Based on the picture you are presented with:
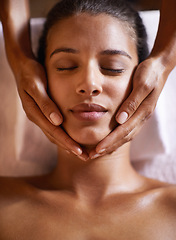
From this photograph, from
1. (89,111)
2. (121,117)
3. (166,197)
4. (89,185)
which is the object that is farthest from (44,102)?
(166,197)

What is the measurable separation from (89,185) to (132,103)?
0.39m

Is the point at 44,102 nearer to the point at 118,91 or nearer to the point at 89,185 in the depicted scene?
the point at 118,91

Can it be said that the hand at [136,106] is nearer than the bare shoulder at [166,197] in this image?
Yes

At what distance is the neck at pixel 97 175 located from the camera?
42.5 inches

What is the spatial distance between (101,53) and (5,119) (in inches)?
26.2

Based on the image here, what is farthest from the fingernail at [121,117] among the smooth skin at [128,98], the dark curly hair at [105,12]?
the dark curly hair at [105,12]

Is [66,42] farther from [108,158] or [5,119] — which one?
[5,119]

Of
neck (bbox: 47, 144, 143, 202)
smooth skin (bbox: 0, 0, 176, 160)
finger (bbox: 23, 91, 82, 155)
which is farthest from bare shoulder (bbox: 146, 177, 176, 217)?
finger (bbox: 23, 91, 82, 155)

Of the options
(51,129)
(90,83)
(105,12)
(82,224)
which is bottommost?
(82,224)

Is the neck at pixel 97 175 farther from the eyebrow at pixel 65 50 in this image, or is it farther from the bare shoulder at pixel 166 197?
the eyebrow at pixel 65 50

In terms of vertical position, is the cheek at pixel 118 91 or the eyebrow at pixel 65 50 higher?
the eyebrow at pixel 65 50

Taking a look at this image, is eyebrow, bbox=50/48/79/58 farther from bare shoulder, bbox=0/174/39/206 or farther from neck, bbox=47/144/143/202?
bare shoulder, bbox=0/174/39/206

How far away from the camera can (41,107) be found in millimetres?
952

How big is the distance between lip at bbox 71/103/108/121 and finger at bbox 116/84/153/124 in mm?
58
